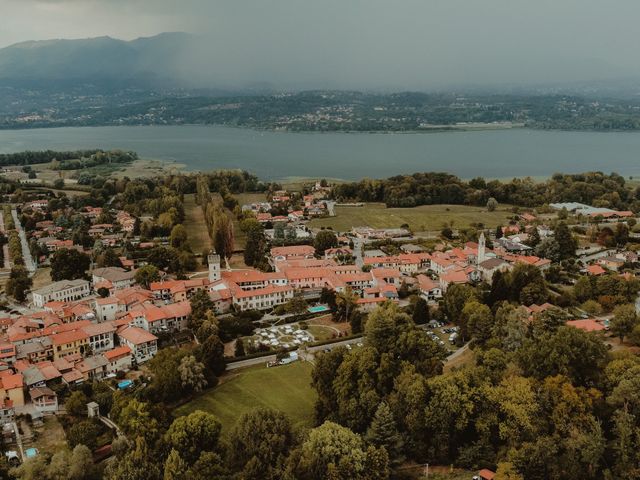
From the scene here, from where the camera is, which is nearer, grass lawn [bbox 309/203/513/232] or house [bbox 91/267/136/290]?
house [bbox 91/267/136/290]

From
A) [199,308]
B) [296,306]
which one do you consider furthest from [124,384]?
[296,306]

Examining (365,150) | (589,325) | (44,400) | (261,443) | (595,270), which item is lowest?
(44,400)

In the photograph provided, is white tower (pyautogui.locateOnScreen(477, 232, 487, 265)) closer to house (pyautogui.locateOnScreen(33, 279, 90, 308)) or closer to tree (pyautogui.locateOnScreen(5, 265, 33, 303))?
house (pyautogui.locateOnScreen(33, 279, 90, 308))

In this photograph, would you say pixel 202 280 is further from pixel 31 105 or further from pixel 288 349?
pixel 31 105

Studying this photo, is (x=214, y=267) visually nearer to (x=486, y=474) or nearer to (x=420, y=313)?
(x=420, y=313)

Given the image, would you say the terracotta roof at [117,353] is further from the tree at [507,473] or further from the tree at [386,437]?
the tree at [507,473]

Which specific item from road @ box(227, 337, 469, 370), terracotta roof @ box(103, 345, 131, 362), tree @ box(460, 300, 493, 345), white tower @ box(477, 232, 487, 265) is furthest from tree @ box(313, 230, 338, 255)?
terracotta roof @ box(103, 345, 131, 362)

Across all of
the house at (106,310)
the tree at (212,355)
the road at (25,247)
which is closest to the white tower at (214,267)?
the house at (106,310)
